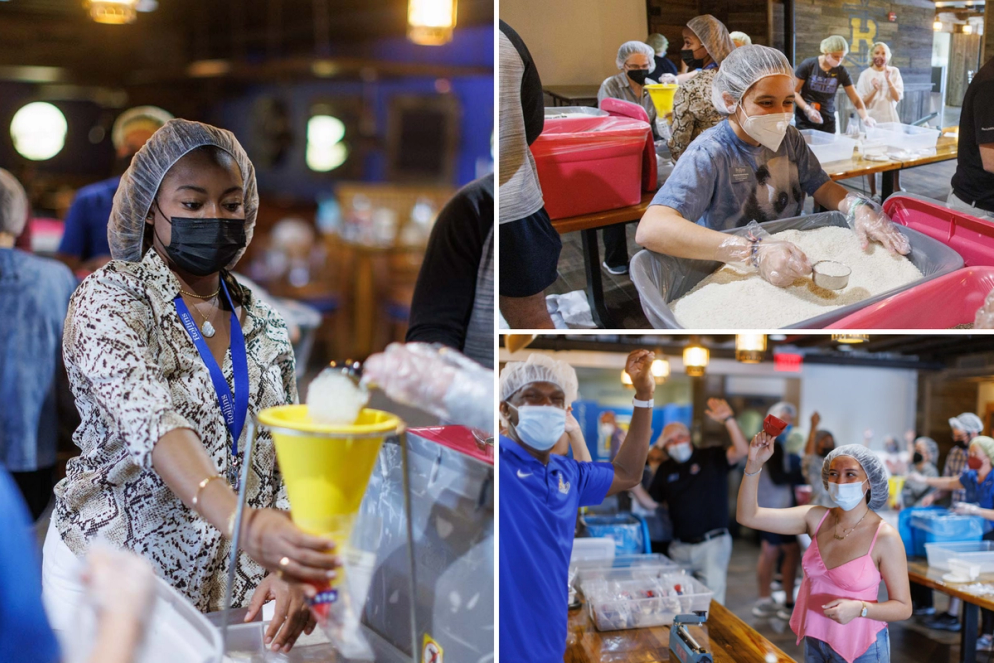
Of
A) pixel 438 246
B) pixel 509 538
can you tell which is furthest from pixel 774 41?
pixel 509 538

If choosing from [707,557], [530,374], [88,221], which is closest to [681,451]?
[707,557]

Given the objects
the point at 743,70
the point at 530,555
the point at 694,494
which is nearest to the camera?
the point at 743,70

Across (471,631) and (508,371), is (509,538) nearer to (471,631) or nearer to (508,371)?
(471,631)

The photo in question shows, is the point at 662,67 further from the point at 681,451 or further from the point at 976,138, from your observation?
the point at 681,451

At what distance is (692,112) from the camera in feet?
5.00

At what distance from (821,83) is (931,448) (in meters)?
2.03

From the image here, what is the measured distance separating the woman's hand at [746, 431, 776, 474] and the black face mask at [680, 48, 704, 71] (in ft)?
3.06

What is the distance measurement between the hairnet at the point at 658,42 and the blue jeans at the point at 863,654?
1549 millimetres

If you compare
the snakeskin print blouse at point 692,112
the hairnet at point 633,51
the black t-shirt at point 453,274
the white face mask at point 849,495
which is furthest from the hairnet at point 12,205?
the white face mask at point 849,495

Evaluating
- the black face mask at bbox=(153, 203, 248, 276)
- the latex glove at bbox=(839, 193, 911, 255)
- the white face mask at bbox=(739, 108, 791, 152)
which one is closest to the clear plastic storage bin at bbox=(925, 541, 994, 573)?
the latex glove at bbox=(839, 193, 911, 255)

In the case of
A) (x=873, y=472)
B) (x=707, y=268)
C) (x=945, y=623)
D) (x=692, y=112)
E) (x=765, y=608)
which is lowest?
(x=765, y=608)

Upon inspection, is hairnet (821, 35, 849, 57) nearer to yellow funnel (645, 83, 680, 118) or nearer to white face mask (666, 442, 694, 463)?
yellow funnel (645, 83, 680, 118)

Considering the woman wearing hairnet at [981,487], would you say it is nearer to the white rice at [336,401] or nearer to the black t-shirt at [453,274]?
the black t-shirt at [453,274]

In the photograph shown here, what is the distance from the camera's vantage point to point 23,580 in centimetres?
98
